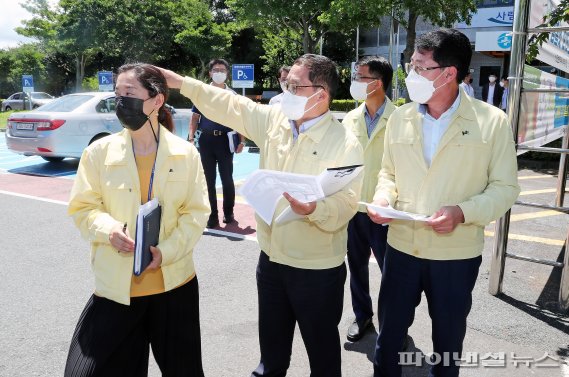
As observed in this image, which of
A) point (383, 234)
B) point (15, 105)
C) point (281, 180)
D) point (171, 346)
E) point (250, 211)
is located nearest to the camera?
point (281, 180)

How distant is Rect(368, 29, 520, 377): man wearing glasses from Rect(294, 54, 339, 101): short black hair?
0.41m

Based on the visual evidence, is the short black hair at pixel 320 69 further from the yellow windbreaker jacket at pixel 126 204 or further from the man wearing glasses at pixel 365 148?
the man wearing glasses at pixel 365 148

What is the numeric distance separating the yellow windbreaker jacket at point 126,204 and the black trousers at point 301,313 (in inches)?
18.6

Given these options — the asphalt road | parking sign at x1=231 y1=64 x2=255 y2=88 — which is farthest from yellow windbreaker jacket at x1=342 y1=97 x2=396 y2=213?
parking sign at x1=231 y1=64 x2=255 y2=88

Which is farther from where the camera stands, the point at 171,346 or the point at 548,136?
the point at 548,136

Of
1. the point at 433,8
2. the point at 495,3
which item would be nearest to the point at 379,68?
the point at 433,8

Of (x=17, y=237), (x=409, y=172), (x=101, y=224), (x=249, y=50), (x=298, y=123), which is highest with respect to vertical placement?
(x=249, y=50)

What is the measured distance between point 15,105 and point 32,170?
27.4m

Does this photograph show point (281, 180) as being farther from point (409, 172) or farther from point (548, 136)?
point (548, 136)

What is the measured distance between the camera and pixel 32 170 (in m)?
10.8

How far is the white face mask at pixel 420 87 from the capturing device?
2.60m

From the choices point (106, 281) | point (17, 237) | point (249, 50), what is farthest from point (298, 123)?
point (249, 50)

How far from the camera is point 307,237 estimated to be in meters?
2.57

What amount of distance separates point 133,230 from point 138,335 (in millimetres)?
514
